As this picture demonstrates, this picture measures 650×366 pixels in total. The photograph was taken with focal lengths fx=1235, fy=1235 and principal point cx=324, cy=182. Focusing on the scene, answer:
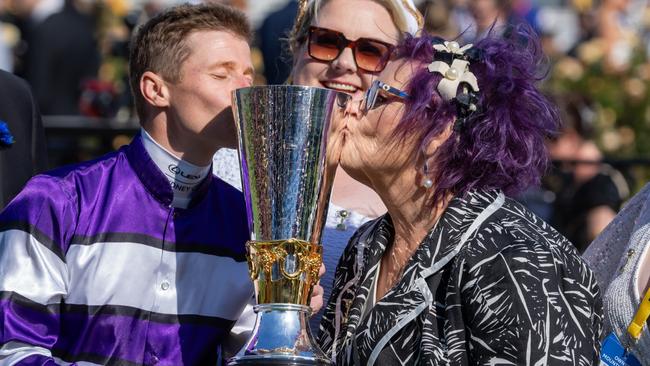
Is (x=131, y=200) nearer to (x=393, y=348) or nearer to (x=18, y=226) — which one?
(x=18, y=226)

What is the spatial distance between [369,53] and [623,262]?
4.35 ft

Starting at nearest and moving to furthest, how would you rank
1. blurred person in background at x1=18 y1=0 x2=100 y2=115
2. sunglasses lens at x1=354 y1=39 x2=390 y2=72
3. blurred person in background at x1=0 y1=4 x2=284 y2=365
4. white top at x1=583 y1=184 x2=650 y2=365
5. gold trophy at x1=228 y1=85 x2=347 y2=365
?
gold trophy at x1=228 y1=85 x2=347 y2=365 < blurred person in background at x1=0 y1=4 x2=284 y2=365 < white top at x1=583 y1=184 x2=650 y2=365 < sunglasses lens at x1=354 y1=39 x2=390 y2=72 < blurred person in background at x1=18 y1=0 x2=100 y2=115

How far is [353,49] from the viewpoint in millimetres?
4559

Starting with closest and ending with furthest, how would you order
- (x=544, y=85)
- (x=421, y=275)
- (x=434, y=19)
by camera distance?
(x=421, y=275)
(x=434, y=19)
(x=544, y=85)

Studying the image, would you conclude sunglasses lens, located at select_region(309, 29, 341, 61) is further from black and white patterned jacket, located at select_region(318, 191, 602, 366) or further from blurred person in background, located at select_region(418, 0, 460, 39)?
black and white patterned jacket, located at select_region(318, 191, 602, 366)

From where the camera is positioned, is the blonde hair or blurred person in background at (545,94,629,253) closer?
the blonde hair

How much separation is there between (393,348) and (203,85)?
1031 mm

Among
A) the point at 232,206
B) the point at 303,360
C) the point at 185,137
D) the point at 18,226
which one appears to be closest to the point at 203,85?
the point at 185,137

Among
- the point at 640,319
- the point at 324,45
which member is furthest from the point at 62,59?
the point at 640,319

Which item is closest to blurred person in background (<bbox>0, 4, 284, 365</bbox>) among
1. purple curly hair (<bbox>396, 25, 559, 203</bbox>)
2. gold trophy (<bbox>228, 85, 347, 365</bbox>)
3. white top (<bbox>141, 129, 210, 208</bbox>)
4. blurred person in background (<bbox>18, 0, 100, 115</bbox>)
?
white top (<bbox>141, 129, 210, 208</bbox>)

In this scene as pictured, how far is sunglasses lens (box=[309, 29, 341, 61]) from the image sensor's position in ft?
15.0

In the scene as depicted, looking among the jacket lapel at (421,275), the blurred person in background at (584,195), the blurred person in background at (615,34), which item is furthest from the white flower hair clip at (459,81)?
the blurred person in background at (615,34)

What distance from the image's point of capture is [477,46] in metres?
3.64

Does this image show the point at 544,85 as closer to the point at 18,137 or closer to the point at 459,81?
the point at 459,81
